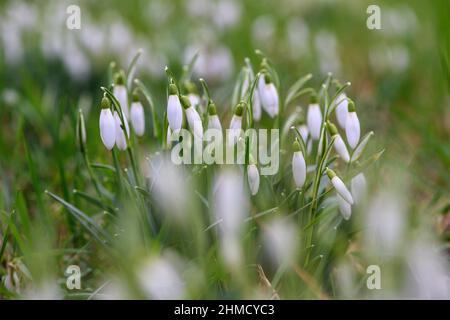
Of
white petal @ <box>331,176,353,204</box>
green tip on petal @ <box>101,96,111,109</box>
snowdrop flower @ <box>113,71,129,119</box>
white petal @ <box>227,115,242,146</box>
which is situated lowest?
white petal @ <box>331,176,353,204</box>

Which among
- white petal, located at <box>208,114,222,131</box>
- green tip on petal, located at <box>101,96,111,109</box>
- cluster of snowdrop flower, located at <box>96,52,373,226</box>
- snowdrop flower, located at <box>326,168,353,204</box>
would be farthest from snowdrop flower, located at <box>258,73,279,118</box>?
green tip on petal, located at <box>101,96,111,109</box>

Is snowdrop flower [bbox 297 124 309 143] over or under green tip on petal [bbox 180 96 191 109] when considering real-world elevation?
under

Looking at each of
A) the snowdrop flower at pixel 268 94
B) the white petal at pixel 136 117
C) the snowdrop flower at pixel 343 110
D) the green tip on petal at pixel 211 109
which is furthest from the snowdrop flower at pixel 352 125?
the white petal at pixel 136 117

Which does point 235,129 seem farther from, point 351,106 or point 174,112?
point 351,106

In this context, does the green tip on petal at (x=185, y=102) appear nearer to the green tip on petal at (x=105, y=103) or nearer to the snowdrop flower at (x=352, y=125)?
the green tip on petal at (x=105, y=103)

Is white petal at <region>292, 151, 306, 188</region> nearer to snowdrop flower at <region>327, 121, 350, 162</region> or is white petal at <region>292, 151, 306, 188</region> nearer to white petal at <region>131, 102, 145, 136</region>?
snowdrop flower at <region>327, 121, 350, 162</region>

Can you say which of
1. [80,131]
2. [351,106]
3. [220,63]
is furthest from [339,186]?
[220,63]
